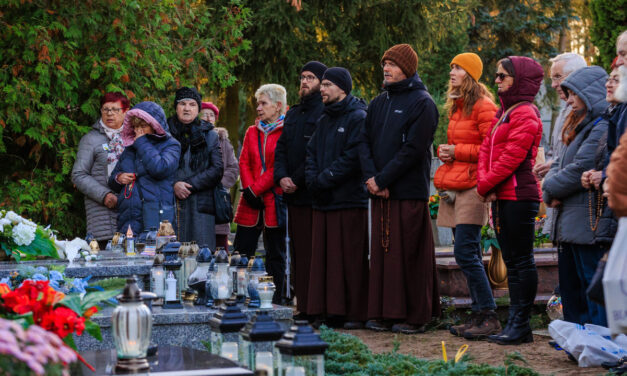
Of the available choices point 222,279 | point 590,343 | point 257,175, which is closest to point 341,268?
point 257,175

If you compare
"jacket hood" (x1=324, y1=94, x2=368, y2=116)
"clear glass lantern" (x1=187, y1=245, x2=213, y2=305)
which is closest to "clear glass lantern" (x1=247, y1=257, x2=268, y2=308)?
"clear glass lantern" (x1=187, y1=245, x2=213, y2=305)

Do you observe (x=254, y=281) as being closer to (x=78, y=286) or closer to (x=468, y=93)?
(x=78, y=286)

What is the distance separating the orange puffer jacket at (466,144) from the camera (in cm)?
767

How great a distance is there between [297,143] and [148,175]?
1485 millimetres

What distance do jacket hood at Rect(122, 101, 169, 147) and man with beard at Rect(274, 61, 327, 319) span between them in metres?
1.17

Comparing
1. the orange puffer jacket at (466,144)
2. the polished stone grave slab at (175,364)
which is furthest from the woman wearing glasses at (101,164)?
the polished stone grave slab at (175,364)

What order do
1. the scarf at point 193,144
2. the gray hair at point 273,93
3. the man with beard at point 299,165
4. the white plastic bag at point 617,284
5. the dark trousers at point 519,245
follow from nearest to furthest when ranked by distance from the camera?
the white plastic bag at point 617,284 < the dark trousers at point 519,245 < the man with beard at point 299,165 < the scarf at point 193,144 < the gray hair at point 273,93

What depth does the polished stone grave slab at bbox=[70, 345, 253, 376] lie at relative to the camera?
312 cm

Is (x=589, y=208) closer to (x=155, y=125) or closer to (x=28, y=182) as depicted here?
(x=155, y=125)

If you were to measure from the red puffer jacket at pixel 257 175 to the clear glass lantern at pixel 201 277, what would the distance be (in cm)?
412

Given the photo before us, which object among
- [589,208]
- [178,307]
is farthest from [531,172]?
[178,307]

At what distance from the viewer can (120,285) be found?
3928 mm

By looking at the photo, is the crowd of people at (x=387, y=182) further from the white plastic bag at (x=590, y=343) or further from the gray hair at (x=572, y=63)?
the white plastic bag at (x=590, y=343)

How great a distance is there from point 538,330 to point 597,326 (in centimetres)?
172
